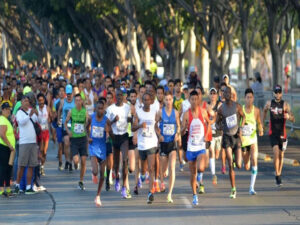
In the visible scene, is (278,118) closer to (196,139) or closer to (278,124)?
(278,124)

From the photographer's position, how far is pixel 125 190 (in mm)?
14820

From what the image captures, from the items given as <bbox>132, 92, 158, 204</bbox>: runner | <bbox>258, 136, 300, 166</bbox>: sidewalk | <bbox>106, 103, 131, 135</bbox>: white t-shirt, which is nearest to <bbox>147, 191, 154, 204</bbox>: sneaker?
<bbox>132, 92, 158, 204</bbox>: runner

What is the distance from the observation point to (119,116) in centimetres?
1525

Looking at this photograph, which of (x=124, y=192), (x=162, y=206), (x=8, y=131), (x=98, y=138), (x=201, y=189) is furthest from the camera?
(x=8, y=131)

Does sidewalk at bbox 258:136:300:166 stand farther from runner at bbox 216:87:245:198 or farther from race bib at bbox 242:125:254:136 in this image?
runner at bbox 216:87:245:198

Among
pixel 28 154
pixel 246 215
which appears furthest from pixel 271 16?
pixel 246 215

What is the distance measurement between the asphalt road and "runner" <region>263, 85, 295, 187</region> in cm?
42

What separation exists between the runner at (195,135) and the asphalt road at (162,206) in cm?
55

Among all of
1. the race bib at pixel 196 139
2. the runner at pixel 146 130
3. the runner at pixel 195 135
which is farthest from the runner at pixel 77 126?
the race bib at pixel 196 139

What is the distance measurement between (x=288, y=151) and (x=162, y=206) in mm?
8748

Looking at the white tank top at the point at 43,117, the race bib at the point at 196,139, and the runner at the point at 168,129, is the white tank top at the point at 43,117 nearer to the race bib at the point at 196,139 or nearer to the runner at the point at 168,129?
the runner at the point at 168,129

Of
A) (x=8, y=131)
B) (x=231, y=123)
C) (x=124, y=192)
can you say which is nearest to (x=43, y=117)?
(x=8, y=131)

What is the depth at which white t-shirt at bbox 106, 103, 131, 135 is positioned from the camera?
15.2 metres

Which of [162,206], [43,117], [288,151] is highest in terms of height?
[43,117]
